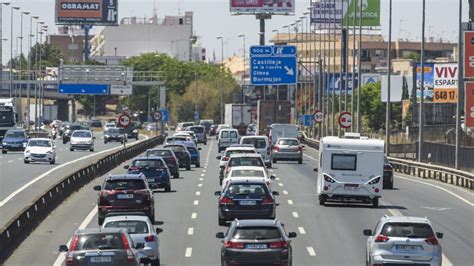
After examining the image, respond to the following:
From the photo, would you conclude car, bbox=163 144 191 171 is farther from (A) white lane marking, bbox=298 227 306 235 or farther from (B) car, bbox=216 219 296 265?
(B) car, bbox=216 219 296 265

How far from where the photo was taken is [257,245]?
84.6ft

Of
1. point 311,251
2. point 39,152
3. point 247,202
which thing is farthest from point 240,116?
point 311,251

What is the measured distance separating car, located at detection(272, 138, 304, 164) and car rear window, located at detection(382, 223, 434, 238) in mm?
52721

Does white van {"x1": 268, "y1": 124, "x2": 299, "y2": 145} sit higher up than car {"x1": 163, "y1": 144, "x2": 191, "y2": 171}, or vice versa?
white van {"x1": 268, "y1": 124, "x2": 299, "y2": 145}

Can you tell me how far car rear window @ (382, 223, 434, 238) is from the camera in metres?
26.3

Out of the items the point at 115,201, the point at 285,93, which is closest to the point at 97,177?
the point at 115,201

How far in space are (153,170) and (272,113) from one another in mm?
56200

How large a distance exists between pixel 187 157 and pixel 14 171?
8.82 m

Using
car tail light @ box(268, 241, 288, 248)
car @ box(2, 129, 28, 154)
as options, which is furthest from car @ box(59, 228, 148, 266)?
car @ box(2, 129, 28, 154)

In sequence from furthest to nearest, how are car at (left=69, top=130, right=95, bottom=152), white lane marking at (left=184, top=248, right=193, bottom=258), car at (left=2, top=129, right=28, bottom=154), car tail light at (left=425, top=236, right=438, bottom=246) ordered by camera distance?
1. car at (left=69, top=130, right=95, bottom=152)
2. car at (left=2, top=129, right=28, bottom=154)
3. white lane marking at (left=184, top=248, right=193, bottom=258)
4. car tail light at (left=425, top=236, right=438, bottom=246)

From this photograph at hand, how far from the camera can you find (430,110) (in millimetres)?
123812

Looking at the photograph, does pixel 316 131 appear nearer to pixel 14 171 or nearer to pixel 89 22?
pixel 89 22

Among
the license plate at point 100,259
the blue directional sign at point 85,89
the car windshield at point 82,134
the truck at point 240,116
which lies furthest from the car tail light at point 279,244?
the truck at point 240,116

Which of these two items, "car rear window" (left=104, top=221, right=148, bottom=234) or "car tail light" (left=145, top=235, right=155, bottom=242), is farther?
"car rear window" (left=104, top=221, right=148, bottom=234)
